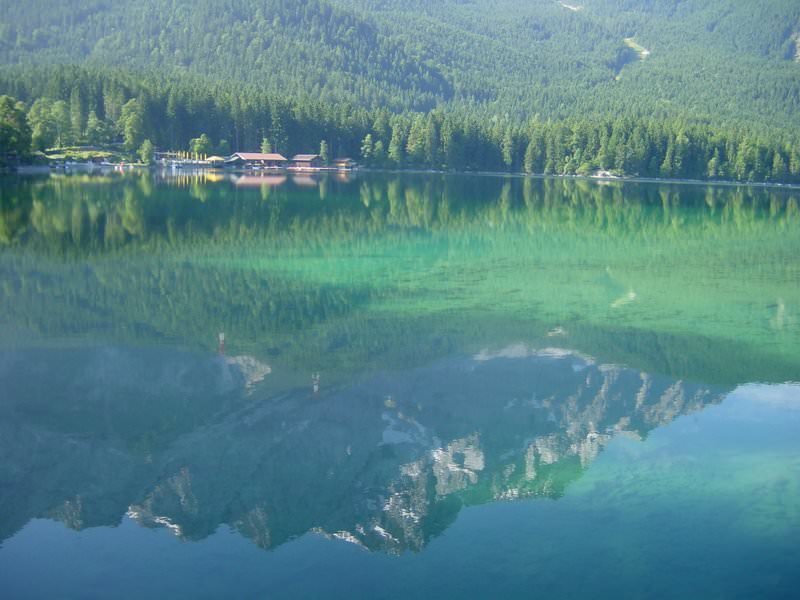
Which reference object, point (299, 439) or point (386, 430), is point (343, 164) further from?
point (299, 439)

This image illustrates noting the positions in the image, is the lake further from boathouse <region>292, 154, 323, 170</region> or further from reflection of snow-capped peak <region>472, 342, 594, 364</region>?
boathouse <region>292, 154, 323, 170</region>

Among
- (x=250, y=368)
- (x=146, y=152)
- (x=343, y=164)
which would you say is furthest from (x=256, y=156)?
(x=250, y=368)

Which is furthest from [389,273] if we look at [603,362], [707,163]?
[707,163]

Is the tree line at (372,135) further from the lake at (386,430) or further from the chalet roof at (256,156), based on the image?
the lake at (386,430)

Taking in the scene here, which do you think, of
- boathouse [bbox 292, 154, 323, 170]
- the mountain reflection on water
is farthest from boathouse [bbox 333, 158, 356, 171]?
the mountain reflection on water

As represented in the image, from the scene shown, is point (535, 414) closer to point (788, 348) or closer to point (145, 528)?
point (145, 528)

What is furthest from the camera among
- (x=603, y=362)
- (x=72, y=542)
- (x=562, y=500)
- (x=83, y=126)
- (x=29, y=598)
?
(x=83, y=126)

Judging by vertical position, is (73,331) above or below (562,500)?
above
